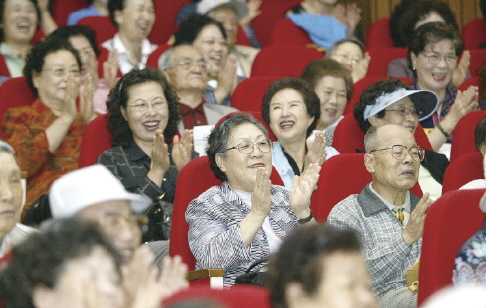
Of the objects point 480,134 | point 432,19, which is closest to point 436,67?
point 432,19

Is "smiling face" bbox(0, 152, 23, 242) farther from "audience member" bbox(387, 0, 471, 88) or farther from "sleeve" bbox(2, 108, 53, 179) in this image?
"audience member" bbox(387, 0, 471, 88)

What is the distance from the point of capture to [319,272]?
154cm

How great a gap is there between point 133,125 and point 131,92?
0.49 ft

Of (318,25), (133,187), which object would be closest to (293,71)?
(318,25)

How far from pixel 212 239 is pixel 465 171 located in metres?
0.96

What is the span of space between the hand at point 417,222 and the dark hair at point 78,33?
2.44 m

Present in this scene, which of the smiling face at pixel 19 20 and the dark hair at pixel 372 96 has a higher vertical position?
the smiling face at pixel 19 20

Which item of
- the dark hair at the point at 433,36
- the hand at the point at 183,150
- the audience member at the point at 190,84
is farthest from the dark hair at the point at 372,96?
the hand at the point at 183,150

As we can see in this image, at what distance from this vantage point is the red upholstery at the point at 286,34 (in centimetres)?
522

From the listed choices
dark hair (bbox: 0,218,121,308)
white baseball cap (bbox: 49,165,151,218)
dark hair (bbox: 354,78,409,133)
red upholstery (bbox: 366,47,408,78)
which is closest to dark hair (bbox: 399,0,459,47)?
red upholstery (bbox: 366,47,408,78)

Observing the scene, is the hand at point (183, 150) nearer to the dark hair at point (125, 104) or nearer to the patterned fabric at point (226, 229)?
the dark hair at point (125, 104)

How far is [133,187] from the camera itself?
10.9 ft

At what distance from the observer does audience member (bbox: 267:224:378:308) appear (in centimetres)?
153

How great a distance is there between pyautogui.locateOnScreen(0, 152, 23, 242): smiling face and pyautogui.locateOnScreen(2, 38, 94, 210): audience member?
115cm
